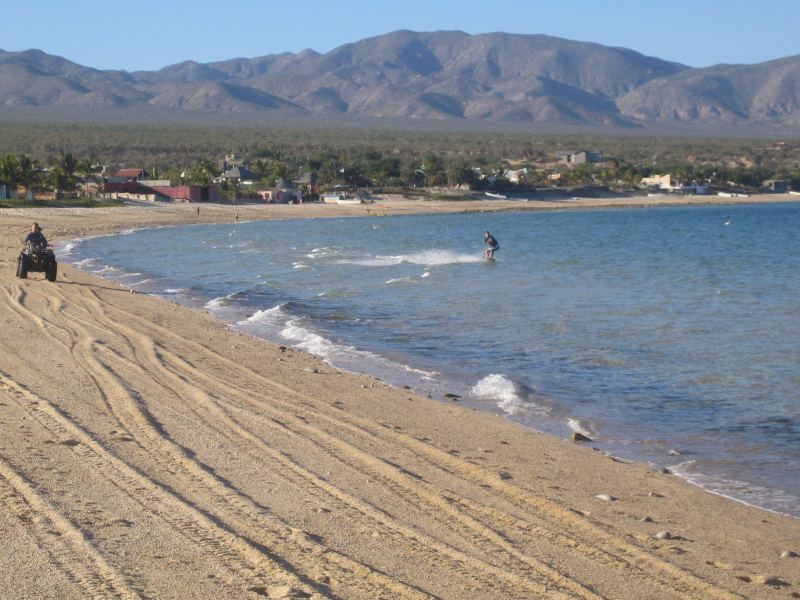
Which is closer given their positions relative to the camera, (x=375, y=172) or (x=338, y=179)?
(x=338, y=179)

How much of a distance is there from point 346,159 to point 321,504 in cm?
12682

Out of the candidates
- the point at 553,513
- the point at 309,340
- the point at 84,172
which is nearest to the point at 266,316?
the point at 309,340

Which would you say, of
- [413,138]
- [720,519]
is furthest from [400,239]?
[413,138]

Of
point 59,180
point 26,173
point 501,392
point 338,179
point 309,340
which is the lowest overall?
point 309,340

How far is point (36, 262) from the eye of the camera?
24.8 metres

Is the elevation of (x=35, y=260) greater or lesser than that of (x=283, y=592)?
lesser

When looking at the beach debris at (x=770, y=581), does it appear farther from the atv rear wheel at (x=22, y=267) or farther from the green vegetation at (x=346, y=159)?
the green vegetation at (x=346, y=159)

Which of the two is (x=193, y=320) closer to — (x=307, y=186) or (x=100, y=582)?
(x=100, y=582)

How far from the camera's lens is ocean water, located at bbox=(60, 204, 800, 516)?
457 inches

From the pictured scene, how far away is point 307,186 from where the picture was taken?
10369 cm

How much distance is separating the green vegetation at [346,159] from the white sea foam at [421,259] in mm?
41998

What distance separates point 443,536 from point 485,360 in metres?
9.10

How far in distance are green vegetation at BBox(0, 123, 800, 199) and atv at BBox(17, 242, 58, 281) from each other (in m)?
51.1

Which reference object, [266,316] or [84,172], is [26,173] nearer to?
[84,172]
